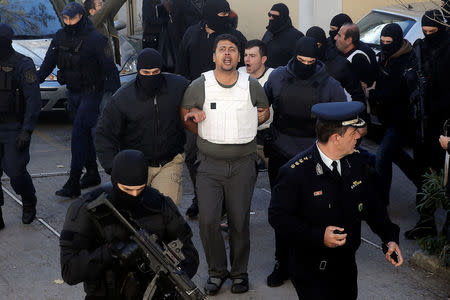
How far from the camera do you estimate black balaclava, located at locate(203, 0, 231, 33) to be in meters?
8.21

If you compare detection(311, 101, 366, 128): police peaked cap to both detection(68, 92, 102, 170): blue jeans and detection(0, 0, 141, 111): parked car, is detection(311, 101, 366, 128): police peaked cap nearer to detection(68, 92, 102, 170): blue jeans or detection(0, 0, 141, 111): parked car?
detection(68, 92, 102, 170): blue jeans

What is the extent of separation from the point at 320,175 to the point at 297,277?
621 mm

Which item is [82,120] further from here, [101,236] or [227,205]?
[101,236]

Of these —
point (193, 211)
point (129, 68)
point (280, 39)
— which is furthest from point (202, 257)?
Answer: point (129, 68)

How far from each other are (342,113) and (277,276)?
232 centimetres

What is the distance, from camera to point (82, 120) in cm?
866

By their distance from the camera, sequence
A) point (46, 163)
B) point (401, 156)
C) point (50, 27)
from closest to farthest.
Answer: point (401, 156) < point (46, 163) < point (50, 27)

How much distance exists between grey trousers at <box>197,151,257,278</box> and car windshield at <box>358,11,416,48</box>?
17.2 ft

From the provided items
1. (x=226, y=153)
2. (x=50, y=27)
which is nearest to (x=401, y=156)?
(x=226, y=153)

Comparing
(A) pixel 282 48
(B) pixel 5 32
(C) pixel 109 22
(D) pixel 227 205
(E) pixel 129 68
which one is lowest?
(E) pixel 129 68

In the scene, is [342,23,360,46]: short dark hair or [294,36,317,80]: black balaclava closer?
[294,36,317,80]: black balaclava

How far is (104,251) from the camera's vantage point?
436cm

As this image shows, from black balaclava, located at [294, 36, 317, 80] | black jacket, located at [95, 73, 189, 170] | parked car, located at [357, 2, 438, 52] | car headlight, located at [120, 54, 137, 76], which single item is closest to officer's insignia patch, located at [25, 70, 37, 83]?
black jacket, located at [95, 73, 189, 170]

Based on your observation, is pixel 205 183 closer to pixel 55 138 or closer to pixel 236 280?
pixel 236 280
